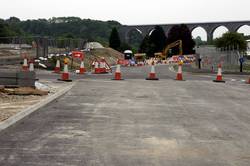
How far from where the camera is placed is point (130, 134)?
798 centimetres

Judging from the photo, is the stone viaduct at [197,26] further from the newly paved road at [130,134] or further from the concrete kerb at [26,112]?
the newly paved road at [130,134]

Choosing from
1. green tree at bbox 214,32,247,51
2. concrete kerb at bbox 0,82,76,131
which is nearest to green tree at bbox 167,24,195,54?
green tree at bbox 214,32,247,51

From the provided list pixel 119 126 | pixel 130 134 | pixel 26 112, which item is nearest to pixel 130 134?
pixel 130 134

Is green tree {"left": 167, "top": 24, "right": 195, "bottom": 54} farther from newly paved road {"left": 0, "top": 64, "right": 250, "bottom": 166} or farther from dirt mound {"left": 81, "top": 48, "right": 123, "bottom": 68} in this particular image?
newly paved road {"left": 0, "top": 64, "right": 250, "bottom": 166}

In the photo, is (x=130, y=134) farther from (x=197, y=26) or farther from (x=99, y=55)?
(x=197, y=26)

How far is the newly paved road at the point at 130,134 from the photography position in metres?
6.29

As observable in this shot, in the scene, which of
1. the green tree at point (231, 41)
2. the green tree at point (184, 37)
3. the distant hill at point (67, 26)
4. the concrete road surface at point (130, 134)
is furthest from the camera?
the distant hill at point (67, 26)

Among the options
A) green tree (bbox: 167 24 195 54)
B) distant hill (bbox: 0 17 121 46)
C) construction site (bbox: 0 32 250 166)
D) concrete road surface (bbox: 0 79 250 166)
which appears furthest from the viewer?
distant hill (bbox: 0 17 121 46)

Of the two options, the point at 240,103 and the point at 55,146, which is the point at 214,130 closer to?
the point at 55,146

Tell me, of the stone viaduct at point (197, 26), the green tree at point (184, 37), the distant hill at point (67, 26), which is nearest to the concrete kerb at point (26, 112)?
the green tree at point (184, 37)

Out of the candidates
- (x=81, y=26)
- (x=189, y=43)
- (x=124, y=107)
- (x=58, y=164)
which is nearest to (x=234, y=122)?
(x=124, y=107)

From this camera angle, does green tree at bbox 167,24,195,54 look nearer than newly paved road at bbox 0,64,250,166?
No

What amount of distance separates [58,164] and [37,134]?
6.50 ft

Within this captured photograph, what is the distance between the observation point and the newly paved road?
6285 mm
